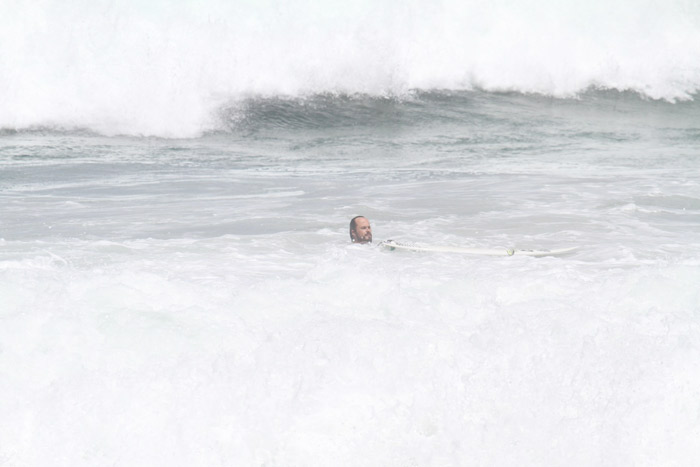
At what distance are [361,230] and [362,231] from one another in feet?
0.04

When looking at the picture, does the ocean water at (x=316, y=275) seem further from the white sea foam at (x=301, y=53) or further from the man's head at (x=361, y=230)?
the man's head at (x=361, y=230)

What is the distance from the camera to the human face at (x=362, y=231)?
20.3 feet

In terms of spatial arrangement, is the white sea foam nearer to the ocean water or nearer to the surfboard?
the ocean water

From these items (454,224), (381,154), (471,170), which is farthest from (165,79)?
(454,224)

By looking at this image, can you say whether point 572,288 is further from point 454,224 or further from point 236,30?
point 236,30

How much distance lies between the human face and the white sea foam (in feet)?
30.2

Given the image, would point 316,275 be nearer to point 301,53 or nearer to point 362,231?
point 362,231

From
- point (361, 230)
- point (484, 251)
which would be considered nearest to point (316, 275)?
point (361, 230)

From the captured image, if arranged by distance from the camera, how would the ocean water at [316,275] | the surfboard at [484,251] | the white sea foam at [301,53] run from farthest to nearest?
the white sea foam at [301,53], the surfboard at [484,251], the ocean water at [316,275]

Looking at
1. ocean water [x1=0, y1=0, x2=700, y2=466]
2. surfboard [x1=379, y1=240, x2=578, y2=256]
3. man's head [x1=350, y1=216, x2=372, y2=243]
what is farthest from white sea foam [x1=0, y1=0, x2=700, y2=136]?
surfboard [x1=379, y1=240, x2=578, y2=256]

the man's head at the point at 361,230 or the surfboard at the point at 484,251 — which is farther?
the man's head at the point at 361,230

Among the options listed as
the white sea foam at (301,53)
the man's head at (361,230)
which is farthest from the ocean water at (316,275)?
the man's head at (361,230)

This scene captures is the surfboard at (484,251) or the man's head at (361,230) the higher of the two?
the man's head at (361,230)

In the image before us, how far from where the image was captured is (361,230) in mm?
6223
